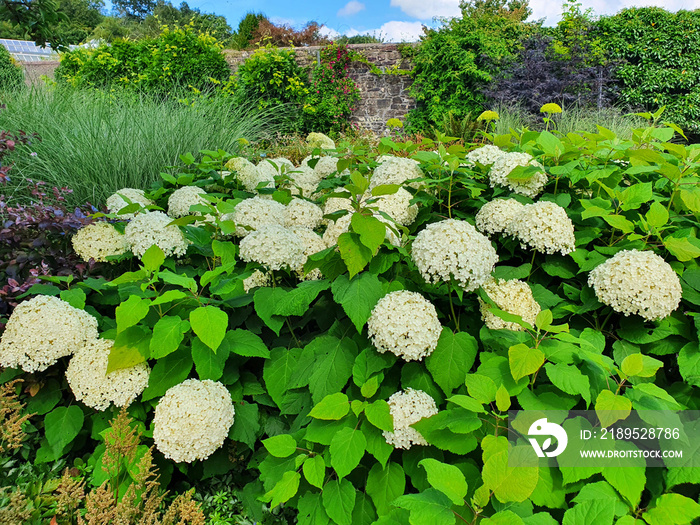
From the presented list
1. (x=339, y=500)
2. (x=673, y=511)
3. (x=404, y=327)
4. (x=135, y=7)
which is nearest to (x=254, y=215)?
(x=404, y=327)

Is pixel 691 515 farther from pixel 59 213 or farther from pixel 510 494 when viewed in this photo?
pixel 59 213

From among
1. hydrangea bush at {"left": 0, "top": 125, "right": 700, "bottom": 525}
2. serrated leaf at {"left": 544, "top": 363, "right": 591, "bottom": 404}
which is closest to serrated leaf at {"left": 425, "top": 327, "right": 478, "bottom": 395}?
hydrangea bush at {"left": 0, "top": 125, "right": 700, "bottom": 525}

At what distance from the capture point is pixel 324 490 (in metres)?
1.36

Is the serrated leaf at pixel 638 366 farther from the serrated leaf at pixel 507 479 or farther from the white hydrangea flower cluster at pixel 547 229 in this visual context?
the white hydrangea flower cluster at pixel 547 229

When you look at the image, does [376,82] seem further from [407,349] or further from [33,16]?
[407,349]

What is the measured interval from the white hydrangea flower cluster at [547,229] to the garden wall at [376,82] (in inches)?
418

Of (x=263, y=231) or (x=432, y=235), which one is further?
(x=263, y=231)

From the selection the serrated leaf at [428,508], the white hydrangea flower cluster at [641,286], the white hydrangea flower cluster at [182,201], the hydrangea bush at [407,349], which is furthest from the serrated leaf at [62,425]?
the white hydrangea flower cluster at [641,286]

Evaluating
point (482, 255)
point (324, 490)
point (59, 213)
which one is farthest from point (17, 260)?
point (482, 255)

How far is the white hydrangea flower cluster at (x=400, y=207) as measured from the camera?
1945mm

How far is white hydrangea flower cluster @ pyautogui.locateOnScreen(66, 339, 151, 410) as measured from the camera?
1603 mm

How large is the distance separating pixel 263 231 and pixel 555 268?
1229 millimetres

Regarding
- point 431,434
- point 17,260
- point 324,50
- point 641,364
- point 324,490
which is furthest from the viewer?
point 324,50

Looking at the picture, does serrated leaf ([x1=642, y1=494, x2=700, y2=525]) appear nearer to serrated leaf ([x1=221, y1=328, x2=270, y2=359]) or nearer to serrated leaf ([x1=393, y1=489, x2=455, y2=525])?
serrated leaf ([x1=393, y1=489, x2=455, y2=525])
